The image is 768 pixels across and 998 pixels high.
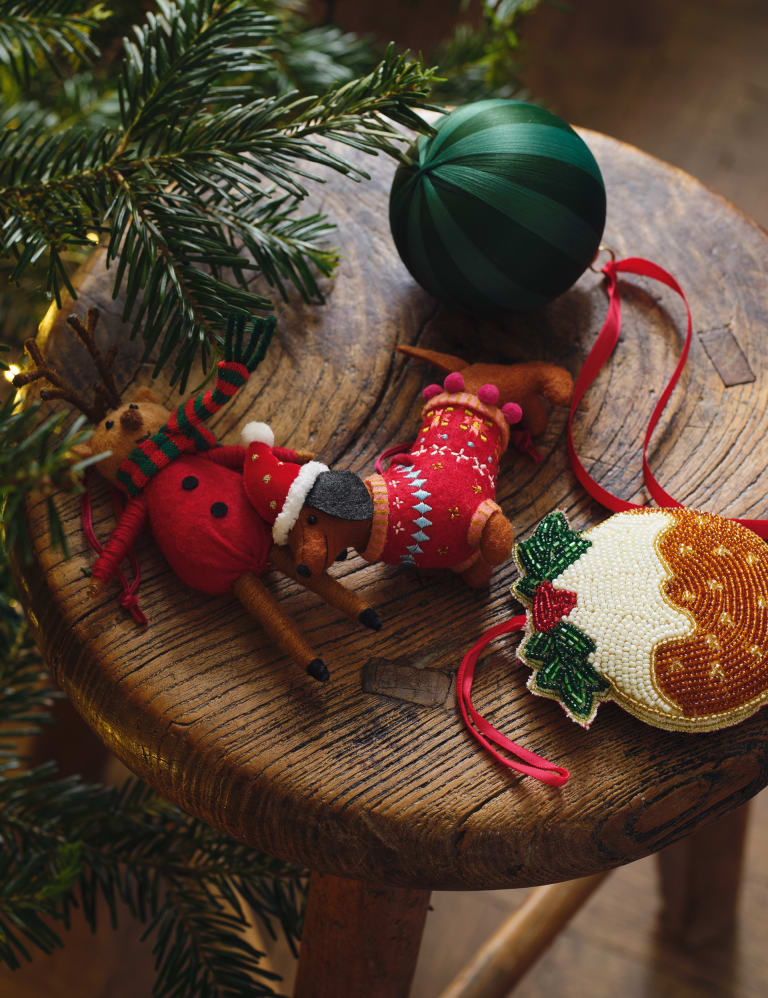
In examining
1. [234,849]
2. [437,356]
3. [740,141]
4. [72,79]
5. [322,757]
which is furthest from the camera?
[740,141]

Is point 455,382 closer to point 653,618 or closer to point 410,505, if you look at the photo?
point 410,505

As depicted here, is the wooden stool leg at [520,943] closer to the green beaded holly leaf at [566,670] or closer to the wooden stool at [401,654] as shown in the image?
the wooden stool at [401,654]

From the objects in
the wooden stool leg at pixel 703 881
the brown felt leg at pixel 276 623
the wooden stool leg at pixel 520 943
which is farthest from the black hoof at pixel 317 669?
the wooden stool leg at pixel 703 881

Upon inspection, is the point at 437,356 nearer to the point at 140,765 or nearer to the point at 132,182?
the point at 132,182

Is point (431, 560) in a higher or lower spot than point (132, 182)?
lower

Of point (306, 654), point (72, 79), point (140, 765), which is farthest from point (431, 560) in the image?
point (72, 79)

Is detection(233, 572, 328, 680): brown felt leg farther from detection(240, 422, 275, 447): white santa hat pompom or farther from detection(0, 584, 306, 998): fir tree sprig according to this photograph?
detection(0, 584, 306, 998): fir tree sprig
